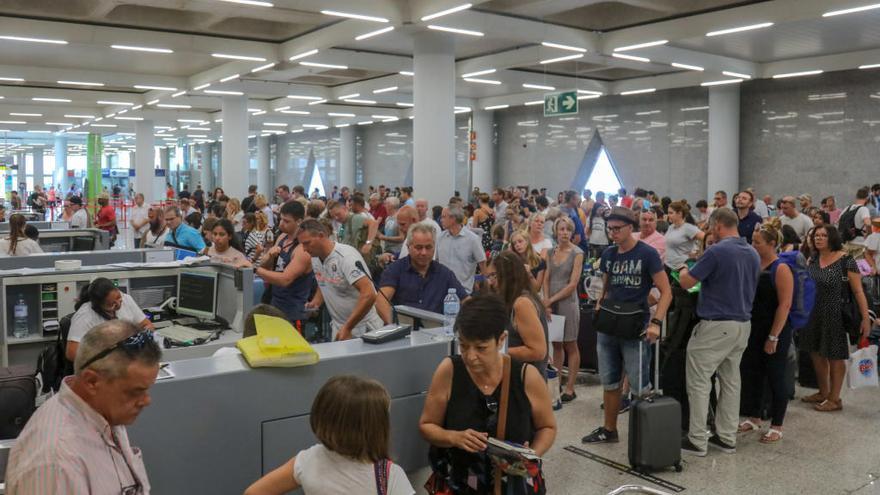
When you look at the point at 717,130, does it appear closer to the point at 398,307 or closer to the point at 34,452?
the point at 398,307

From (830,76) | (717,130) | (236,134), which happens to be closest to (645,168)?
(717,130)

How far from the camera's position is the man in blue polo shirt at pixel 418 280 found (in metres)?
4.65

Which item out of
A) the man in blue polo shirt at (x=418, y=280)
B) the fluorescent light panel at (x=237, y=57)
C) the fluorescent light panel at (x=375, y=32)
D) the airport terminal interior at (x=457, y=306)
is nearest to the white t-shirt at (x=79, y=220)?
the airport terminal interior at (x=457, y=306)

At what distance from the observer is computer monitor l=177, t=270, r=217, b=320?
5.95 metres

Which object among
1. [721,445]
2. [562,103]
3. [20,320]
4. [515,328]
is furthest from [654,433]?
[562,103]

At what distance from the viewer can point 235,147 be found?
20.8 m

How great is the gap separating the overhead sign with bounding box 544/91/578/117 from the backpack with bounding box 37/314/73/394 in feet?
38.8

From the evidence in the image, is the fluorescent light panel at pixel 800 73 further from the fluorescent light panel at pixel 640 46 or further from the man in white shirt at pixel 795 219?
the man in white shirt at pixel 795 219

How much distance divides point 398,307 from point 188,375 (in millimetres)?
1805

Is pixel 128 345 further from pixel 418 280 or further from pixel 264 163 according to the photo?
pixel 264 163

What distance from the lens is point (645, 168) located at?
67.8ft

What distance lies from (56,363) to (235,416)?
224 centimetres

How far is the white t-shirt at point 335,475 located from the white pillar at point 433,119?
10.6 metres

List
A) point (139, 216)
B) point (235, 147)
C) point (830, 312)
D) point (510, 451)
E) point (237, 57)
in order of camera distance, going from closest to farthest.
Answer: point (510, 451), point (830, 312), point (237, 57), point (139, 216), point (235, 147)
